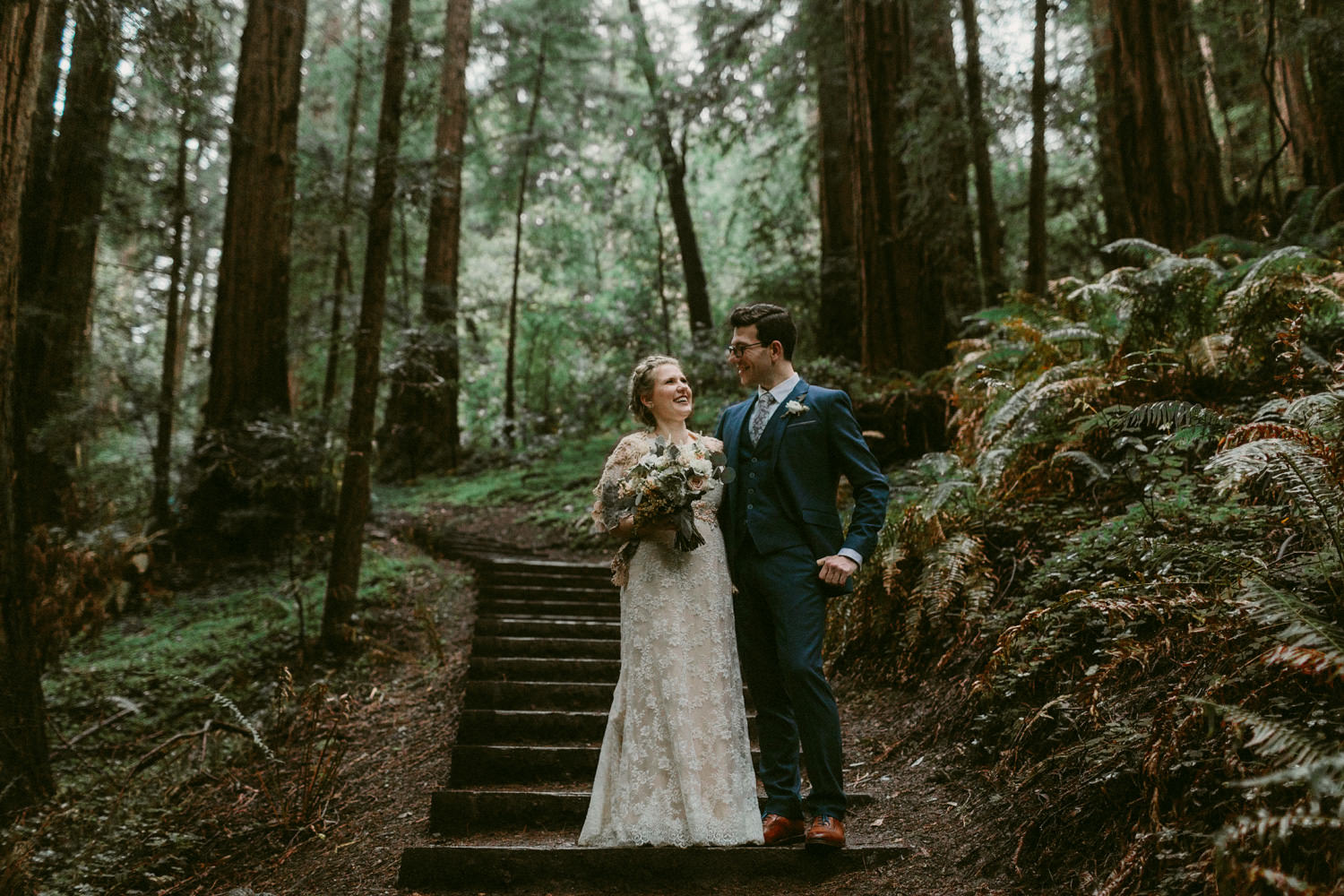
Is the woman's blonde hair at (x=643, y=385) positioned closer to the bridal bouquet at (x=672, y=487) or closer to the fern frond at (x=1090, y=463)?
the bridal bouquet at (x=672, y=487)

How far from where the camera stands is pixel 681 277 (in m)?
20.0

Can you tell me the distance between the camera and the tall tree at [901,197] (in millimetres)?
8852

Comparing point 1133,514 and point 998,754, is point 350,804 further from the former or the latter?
point 1133,514

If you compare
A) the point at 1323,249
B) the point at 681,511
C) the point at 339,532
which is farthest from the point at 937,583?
the point at 339,532

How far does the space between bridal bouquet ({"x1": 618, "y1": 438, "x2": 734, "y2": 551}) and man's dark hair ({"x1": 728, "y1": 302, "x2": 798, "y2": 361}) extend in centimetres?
56

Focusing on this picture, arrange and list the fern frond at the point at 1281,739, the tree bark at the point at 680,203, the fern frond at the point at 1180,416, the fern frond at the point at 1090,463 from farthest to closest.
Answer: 1. the tree bark at the point at 680,203
2. the fern frond at the point at 1090,463
3. the fern frond at the point at 1180,416
4. the fern frond at the point at 1281,739

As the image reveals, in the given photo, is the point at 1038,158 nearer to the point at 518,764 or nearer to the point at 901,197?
the point at 901,197

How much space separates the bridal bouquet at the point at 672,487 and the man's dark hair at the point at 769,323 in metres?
0.56

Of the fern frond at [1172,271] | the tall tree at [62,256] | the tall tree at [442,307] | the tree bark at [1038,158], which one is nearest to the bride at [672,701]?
the fern frond at [1172,271]

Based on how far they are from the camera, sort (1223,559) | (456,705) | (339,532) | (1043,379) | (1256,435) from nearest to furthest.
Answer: (1223,559) → (1256,435) → (1043,379) → (456,705) → (339,532)

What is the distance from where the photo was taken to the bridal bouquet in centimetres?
347

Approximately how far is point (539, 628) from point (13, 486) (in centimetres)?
329

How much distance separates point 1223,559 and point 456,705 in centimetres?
460

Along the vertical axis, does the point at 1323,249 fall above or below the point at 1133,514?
above
